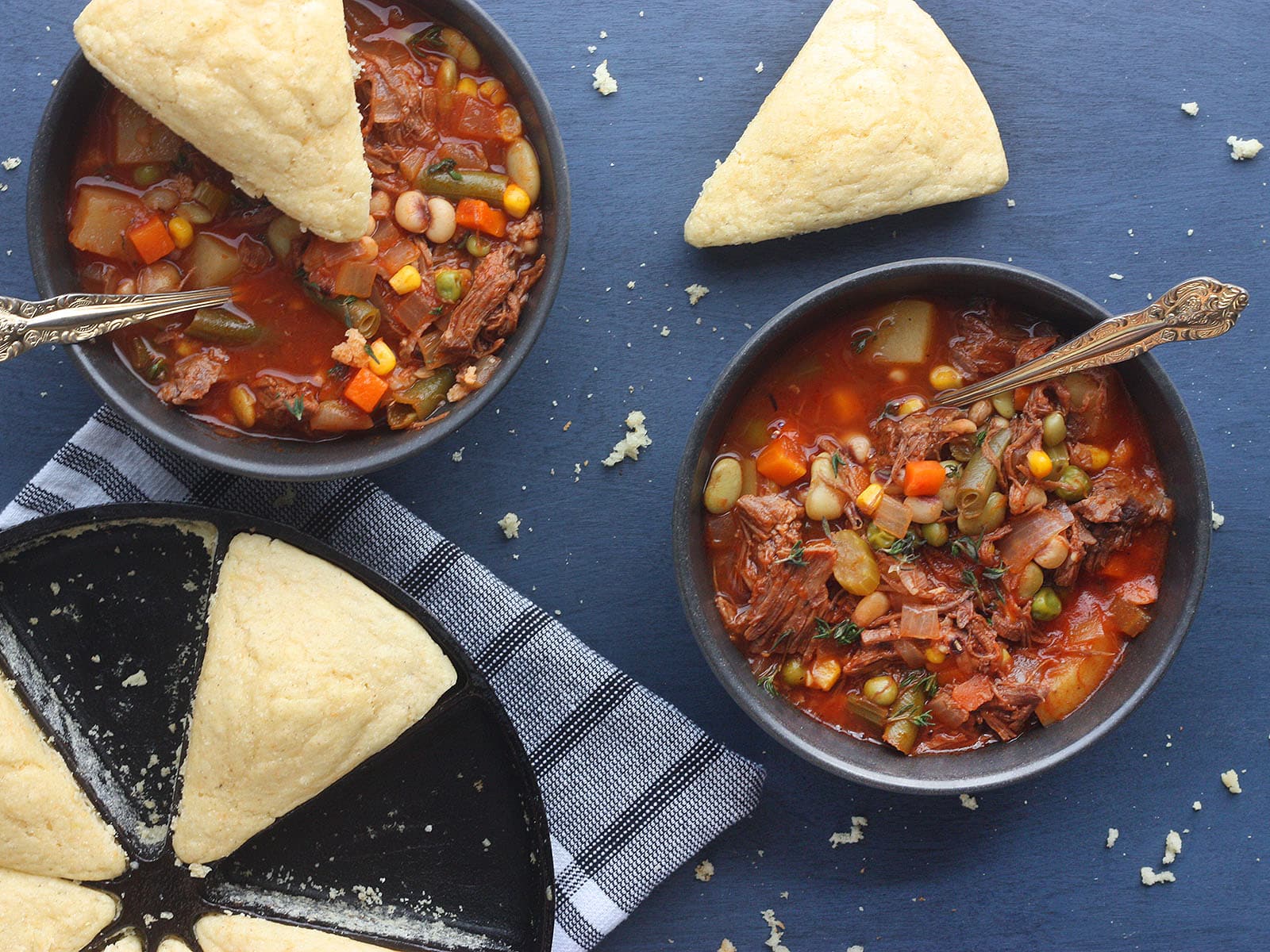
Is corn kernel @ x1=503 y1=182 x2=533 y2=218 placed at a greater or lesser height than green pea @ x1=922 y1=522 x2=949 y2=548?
greater

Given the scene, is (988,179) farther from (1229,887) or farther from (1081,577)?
(1229,887)

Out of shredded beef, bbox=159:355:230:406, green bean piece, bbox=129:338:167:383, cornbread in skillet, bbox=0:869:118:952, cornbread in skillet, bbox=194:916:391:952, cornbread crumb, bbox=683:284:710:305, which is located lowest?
cornbread in skillet, bbox=194:916:391:952

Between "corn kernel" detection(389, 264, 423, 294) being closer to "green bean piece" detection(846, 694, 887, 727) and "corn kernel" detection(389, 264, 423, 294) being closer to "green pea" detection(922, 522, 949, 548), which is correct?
"green pea" detection(922, 522, 949, 548)

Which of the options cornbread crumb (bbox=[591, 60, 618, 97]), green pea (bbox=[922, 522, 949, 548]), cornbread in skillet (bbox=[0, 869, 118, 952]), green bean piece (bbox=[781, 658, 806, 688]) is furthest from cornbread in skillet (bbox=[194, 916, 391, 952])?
cornbread crumb (bbox=[591, 60, 618, 97])

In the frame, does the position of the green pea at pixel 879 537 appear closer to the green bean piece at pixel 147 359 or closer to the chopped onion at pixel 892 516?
the chopped onion at pixel 892 516

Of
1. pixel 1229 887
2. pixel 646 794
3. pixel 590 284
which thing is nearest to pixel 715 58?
pixel 590 284

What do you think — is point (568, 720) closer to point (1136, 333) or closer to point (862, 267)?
point (862, 267)

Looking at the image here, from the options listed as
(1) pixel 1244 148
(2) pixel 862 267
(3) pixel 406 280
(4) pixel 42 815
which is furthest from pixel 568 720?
(1) pixel 1244 148
